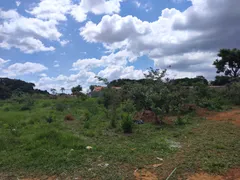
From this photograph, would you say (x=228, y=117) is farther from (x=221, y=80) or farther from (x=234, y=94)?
(x=221, y=80)

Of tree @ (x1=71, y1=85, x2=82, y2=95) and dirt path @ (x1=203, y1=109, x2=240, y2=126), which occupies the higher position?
tree @ (x1=71, y1=85, x2=82, y2=95)

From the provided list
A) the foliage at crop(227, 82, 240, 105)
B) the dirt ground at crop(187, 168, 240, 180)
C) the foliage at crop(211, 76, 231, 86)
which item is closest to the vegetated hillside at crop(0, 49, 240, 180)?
the dirt ground at crop(187, 168, 240, 180)

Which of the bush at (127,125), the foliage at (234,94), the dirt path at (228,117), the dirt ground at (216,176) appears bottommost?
the dirt ground at (216,176)

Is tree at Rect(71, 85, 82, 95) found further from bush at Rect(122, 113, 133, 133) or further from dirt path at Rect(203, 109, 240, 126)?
bush at Rect(122, 113, 133, 133)

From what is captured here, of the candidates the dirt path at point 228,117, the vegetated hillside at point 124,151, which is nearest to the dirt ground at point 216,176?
the vegetated hillside at point 124,151

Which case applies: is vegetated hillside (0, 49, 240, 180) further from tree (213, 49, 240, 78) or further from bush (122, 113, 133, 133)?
tree (213, 49, 240, 78)

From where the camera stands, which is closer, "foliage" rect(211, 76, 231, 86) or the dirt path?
the dirt path

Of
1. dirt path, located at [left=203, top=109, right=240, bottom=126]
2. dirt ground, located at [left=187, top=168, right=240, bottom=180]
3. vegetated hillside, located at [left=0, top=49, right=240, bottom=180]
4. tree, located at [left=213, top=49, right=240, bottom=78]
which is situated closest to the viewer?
dirt ground, located at [left=187, top=168, right=240, bottom=180]

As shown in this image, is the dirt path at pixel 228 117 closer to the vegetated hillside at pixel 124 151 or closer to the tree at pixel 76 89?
the vegetated hillside at pixel 124 151

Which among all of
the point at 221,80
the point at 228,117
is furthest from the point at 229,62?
the point at 228,117

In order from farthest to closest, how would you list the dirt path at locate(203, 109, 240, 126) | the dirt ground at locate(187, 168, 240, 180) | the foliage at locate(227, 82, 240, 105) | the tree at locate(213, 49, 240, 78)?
the tree at locate(213, 49, 240, 78) → the foliage at locate(227, 82, 240, 105) → the dirt path at locate(203, 109, 240, 126) → the dirt ground at locate(187, 168, 240, 180)

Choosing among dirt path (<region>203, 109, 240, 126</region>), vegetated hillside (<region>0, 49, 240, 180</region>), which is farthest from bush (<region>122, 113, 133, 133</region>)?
dirt path (<region>203, 109, 240, 126</region>)

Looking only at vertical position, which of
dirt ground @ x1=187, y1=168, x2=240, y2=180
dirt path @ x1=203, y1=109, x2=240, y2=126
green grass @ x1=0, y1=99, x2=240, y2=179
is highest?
dirt path @ x1=203, y1=109, x2=240, y2=126

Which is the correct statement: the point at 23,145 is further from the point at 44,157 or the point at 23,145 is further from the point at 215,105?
the point at 215,105
